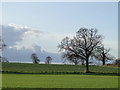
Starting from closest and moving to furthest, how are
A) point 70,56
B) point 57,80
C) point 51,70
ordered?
1. point 57,80
2. point 70,56
3. point 51,70

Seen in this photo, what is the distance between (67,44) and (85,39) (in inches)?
185

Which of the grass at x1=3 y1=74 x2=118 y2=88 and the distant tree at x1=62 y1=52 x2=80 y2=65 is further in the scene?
the distant tree at x1=62 y1=52 x2=80 y2=65

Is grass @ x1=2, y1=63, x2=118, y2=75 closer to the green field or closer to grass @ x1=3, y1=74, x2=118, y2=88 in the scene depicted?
the green field

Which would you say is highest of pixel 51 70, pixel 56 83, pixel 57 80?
pixel 56 83

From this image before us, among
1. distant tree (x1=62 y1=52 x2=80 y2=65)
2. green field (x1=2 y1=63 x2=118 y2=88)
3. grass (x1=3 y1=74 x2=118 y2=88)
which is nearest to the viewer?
grass (x1=3 y1=74 x2=118 y2=88)

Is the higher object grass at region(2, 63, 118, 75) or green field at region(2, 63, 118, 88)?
green field at region(2, 63, 118, 88)

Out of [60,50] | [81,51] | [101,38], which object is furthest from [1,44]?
[101,38]

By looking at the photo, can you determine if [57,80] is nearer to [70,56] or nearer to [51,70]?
[70,56]

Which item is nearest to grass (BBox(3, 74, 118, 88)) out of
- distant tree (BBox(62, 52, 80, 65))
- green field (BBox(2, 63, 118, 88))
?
green field (BBox(2, 63, 118, 88))

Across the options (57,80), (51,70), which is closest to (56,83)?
(57,80)

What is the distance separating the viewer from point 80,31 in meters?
59.8

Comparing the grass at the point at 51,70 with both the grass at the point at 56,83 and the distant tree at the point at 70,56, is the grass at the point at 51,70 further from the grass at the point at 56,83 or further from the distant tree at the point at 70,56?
the grass at the point at 56,83

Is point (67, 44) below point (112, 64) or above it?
above

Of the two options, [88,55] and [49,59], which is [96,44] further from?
[49,59]
